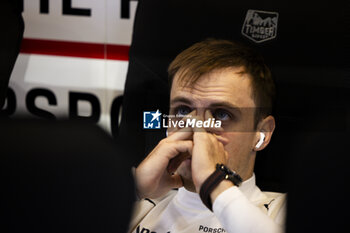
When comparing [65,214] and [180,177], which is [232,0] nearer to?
[180,177]

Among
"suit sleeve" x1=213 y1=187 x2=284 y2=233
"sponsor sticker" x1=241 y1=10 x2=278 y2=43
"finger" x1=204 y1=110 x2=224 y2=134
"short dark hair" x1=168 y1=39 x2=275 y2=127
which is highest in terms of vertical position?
"sponsor sticker" x1=241 y1=10 x2=278 y2=43

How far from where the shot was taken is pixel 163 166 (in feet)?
4.21

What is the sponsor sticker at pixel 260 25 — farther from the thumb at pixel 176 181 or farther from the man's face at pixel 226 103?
the thumb at pixel 176 181

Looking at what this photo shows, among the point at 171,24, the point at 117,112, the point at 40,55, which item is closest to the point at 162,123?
the point at 117,112

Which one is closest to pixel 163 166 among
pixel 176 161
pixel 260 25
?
pixel 176 161

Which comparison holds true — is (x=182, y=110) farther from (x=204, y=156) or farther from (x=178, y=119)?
(x=204, y=156)

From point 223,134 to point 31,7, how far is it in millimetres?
610

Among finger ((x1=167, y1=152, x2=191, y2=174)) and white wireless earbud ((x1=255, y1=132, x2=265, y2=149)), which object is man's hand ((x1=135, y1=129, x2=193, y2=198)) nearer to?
Result: finger ((x1=167, y1=152, x2=191, y2=174))

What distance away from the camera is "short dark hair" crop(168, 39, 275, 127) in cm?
129

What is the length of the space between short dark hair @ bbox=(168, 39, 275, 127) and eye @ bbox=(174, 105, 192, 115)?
0.20ft

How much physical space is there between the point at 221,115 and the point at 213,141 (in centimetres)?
7

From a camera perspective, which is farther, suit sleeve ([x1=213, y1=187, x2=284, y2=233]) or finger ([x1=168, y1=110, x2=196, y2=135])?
finger ([x1=168, y1=110, x2=196, y2=135])

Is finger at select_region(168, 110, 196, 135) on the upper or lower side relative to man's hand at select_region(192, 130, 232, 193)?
upper

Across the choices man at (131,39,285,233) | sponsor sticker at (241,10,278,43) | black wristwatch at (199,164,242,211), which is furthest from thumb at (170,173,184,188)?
sponsor sticker at (241,10,278,43)
